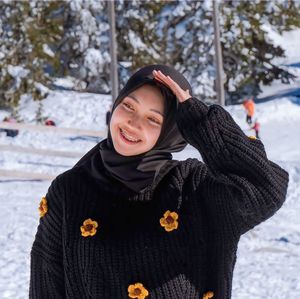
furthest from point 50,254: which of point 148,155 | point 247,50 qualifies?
point 247,50

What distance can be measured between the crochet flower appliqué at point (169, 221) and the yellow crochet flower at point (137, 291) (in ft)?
0.60

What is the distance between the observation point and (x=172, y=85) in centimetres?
191

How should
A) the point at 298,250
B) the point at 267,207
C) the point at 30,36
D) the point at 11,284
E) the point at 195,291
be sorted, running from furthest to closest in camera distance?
1. the point at 30,36
2. the point at 298,250
3. the point at 11,284
4. the point at 195,291
5. the point at 267,207

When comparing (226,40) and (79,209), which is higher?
(79,209)

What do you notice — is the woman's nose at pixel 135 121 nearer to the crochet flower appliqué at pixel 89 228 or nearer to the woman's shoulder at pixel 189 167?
the woman's shoulder at pixel 189 167

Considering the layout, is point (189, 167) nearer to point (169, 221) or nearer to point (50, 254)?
point (169, 221)

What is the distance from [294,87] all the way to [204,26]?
4485 mm

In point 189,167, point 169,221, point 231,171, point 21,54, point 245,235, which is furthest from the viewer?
point 21,54

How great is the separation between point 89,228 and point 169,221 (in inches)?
→ 9.8

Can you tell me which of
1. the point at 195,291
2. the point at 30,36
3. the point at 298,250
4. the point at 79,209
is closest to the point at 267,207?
the point at 195,291

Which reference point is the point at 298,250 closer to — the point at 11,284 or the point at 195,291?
the point at 11,284

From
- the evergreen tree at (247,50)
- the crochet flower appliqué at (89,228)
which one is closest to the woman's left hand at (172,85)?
the crochet flower appliqué at (89,228)

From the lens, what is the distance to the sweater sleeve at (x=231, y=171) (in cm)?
179

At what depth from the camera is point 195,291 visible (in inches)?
77.4
